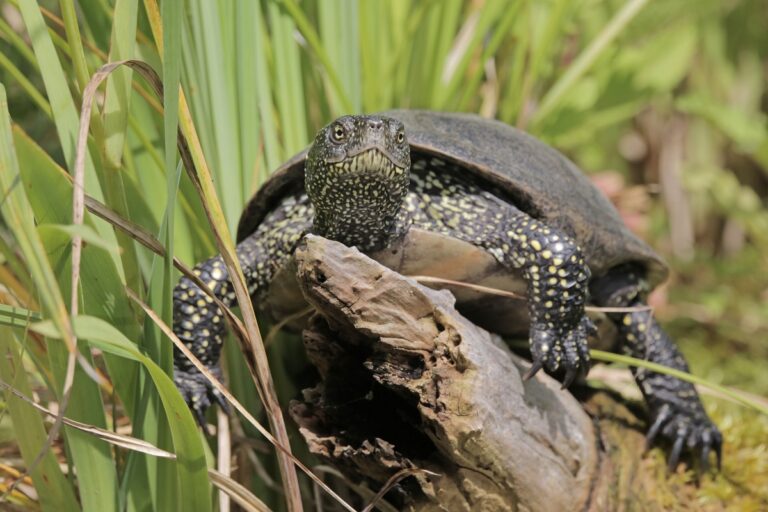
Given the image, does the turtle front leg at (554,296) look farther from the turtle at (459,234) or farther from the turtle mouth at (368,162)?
the turtle mouth at (368,162)

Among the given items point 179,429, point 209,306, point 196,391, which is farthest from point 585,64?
point 179,429

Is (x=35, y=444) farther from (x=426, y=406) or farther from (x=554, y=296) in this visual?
(x=554, y=296)

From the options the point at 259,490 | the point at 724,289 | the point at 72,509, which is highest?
the point at 72,509

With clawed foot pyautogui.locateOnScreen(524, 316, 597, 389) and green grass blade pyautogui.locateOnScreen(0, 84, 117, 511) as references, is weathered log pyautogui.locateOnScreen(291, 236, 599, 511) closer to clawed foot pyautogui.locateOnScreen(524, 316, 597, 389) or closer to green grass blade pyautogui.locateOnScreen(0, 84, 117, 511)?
clawed foot pyautogui.locateOnScreen(524, 316, 597, 389)

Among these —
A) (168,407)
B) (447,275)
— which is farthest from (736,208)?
(168,407)

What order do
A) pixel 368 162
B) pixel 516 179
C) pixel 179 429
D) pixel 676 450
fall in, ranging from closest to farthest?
pixel 179 429 → pixel 368 162 → pixel 516 179 → pixel 676 450

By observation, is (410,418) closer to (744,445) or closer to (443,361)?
(443,361)

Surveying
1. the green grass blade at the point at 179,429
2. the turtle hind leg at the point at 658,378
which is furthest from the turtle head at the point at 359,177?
the turtle hind leg at the point at 658,378
